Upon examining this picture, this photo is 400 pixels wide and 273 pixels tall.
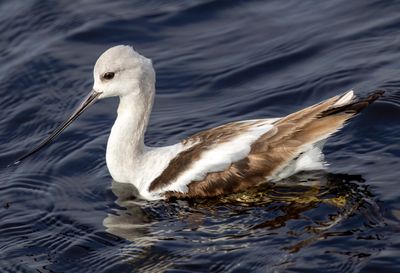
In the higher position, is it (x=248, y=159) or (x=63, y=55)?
(x=63, y=55)

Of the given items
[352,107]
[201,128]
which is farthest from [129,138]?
[352,107]

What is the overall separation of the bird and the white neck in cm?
5

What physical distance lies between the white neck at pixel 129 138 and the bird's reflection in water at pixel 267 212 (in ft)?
0.94

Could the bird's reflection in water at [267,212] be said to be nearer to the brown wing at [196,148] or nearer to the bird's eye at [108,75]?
the brown wing at [196,148]

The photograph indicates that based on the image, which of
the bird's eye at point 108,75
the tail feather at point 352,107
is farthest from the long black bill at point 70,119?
the tail feather at point 352,107

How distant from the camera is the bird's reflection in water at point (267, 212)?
8.45 meters

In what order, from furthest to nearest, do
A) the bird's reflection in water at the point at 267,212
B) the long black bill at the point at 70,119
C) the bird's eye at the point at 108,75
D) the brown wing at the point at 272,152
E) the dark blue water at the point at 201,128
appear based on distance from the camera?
the long black bill at the point at 70,119
the bird's eye at the point at 108,75
the brown wing at the point at 272,152
the bird's reflection in water at the point at 267,212
the dark blue water at the point at 201,128

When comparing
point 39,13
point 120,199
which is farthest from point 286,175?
point 39,13

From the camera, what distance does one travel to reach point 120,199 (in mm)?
9547

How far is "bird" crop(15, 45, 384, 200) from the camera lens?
30.0 ft

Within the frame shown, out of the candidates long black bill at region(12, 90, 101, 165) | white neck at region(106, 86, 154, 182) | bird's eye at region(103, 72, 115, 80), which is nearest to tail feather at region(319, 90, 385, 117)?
→ white neck at region(106, 86, 154, 182)

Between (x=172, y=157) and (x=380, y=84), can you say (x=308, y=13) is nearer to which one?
(x=380, y=84)

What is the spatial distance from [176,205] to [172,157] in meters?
0.48

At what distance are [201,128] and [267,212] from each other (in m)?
2.17
